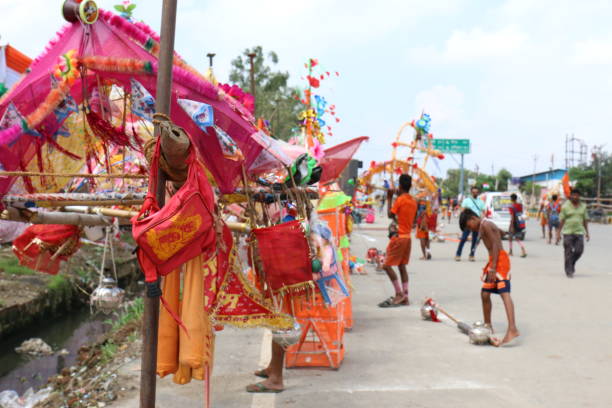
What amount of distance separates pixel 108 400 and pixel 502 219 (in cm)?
1974

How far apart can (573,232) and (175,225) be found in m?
10.3

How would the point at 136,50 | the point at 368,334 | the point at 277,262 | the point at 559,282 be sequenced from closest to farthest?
the point at 136,50
the point at 277,262
the point at 368,334
the point at 559,282

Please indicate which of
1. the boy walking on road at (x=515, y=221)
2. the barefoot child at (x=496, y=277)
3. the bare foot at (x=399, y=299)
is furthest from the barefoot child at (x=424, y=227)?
the barefoot child at (x=496, y=277)

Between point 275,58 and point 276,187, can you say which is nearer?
point 276,187

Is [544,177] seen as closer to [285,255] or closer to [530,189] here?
[530,189]

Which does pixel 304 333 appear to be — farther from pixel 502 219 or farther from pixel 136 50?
pixel 502 219

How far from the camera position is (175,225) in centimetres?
296

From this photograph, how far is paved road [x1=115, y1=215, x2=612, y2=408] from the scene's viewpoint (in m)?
4.82

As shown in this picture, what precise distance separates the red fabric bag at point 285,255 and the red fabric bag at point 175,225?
0.88 metres

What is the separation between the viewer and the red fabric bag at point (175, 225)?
2914 millimetres

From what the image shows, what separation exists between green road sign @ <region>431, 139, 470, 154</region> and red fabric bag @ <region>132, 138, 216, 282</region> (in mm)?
38210

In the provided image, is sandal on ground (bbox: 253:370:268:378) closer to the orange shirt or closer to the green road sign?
the orange shirt

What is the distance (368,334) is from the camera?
23.4 ft

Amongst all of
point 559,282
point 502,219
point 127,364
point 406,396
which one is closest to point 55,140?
point 127,364
